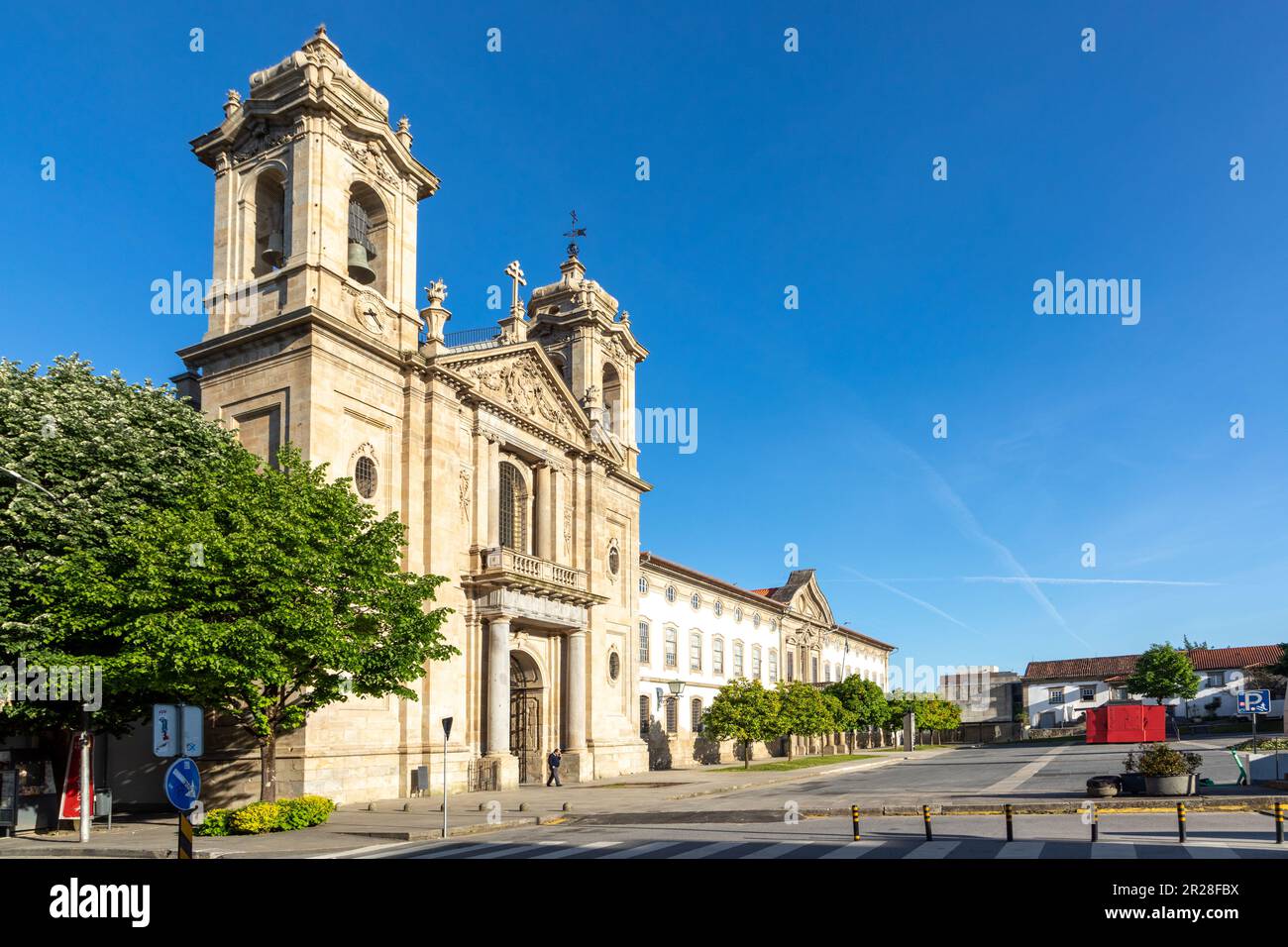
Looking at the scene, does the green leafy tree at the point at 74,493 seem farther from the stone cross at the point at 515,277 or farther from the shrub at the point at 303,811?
the stone cross at the point at 515,277

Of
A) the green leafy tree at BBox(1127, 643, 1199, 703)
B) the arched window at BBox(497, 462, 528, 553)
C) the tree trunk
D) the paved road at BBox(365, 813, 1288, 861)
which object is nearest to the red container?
the paved road at BBox(365, 813, 1288, 861)

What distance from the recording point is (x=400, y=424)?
1371 inches

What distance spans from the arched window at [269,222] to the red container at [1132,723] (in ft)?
104

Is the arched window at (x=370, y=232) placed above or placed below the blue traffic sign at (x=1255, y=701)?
above

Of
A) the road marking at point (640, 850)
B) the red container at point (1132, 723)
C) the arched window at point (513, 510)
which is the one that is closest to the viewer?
the road marking at point (640, 850)

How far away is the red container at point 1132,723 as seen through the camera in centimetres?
3397

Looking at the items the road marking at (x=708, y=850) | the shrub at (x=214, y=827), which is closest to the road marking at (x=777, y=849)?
the road marking at (x=708, y=850)

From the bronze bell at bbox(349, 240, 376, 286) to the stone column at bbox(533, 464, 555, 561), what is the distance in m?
11.4

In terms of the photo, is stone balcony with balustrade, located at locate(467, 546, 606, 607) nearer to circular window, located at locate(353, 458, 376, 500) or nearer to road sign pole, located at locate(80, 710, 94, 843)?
circular window, located at locate(353, 458, 376, 500)

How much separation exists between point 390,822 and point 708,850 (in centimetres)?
1003

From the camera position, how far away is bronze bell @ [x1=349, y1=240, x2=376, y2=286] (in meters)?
34.3

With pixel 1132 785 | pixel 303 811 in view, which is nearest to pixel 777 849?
pixel 303 811
